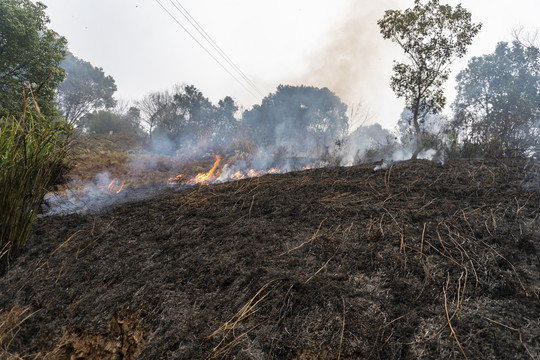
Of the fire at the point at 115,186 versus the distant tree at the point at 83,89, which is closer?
the fire at the point at 115,186

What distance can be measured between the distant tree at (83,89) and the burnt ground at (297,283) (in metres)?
26.2

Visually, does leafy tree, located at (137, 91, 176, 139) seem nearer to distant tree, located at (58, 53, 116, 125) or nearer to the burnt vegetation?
distant tree, located at (58, 53, 116, 125)

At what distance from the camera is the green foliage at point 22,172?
7.07 ft

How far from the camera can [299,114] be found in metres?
29.9

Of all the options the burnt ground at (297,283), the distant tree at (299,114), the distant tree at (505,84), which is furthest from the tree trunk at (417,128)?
the distant tree at (299,114)

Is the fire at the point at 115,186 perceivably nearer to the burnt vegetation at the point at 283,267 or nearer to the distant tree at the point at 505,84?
the burnt vegetation at the point at 283,267

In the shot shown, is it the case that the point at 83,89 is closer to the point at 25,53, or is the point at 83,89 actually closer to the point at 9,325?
the point at 25,53

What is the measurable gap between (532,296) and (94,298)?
2.58 metres

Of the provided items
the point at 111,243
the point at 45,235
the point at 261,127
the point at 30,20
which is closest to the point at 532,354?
the point at 111,243

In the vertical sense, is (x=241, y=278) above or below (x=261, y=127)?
below

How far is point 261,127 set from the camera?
29859 mm

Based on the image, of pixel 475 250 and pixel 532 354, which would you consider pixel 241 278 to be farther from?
pixel 475 250

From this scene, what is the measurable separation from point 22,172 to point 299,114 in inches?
1150

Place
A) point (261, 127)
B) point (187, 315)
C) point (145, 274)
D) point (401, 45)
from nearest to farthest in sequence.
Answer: point (187, 315), point (145, 274), point (401, 45), point (261, 127)
